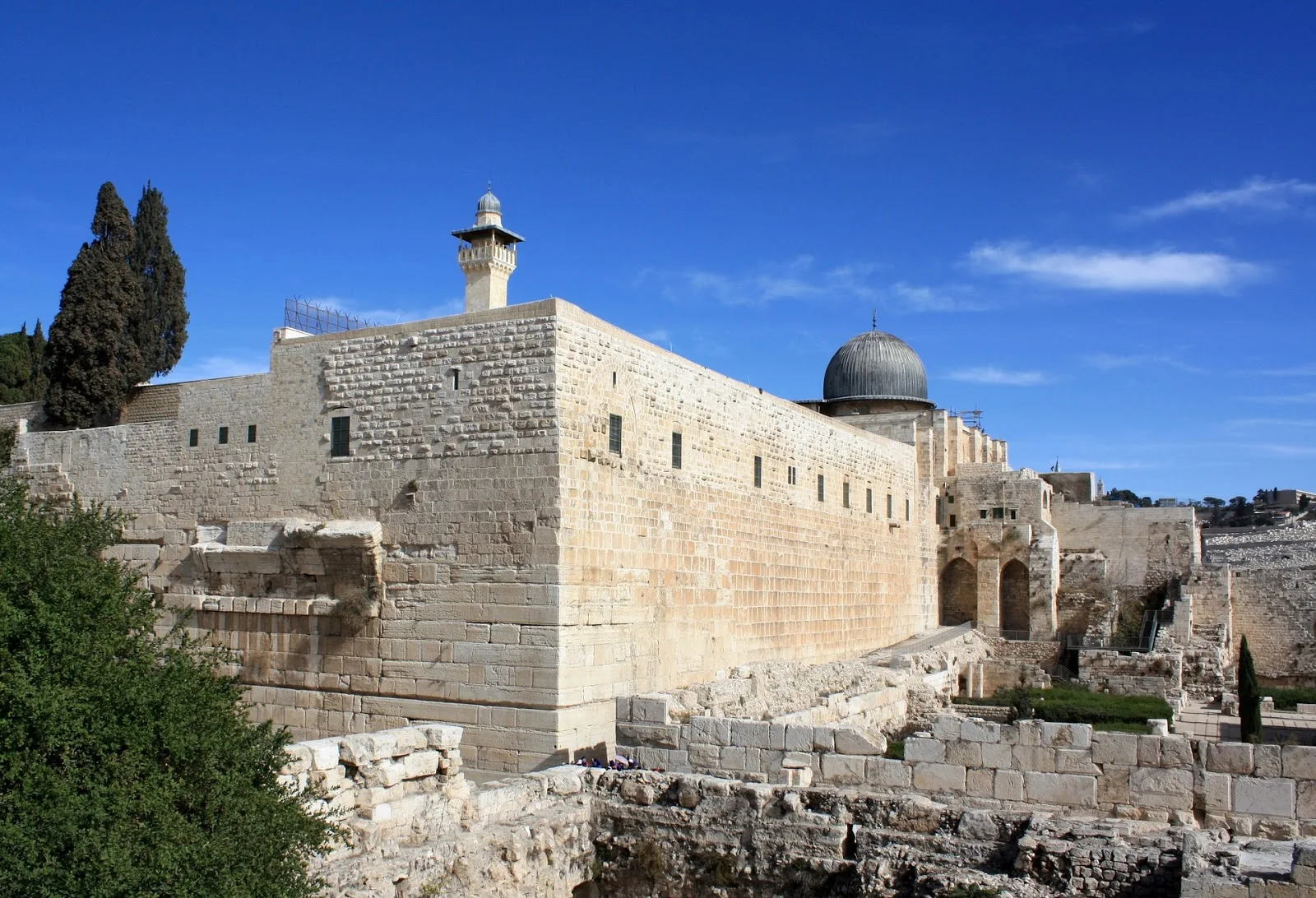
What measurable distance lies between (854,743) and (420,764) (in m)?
3.16

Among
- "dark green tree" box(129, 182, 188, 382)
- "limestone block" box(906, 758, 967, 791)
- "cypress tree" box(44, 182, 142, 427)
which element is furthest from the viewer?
"dark green tree" box(129, 182, 188, 382)

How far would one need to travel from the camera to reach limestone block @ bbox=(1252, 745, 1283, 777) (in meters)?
7.61

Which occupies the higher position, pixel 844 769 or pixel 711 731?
pixel 711 731

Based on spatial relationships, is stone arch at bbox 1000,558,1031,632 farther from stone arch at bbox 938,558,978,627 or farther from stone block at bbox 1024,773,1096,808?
stone block at bbox 1024,773,1096,808

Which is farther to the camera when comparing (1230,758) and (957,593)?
(957,593)

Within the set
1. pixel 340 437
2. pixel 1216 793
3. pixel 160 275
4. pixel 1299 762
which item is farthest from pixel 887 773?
pixel 160 275

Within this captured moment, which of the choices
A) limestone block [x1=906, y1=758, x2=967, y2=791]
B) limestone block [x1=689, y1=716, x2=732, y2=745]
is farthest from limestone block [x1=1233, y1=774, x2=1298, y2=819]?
limestone block [x1=689, y1=716, x2=732, y2=745]

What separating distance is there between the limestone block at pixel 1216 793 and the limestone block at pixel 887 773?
1.93m

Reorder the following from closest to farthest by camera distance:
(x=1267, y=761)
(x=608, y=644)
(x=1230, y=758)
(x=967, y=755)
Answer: (x=1267, y=761) < (x=1230, y=758) < (x=967, y=755) < (x=608, y=644)

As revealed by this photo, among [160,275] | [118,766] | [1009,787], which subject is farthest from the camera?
[160,275]

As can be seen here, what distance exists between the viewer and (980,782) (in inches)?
327

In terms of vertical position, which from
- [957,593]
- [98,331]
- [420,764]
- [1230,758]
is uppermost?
[98,331]

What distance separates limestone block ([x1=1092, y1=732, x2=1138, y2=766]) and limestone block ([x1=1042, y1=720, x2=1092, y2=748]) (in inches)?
2.4

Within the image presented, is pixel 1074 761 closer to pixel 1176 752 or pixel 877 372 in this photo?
pixel 1176 752
